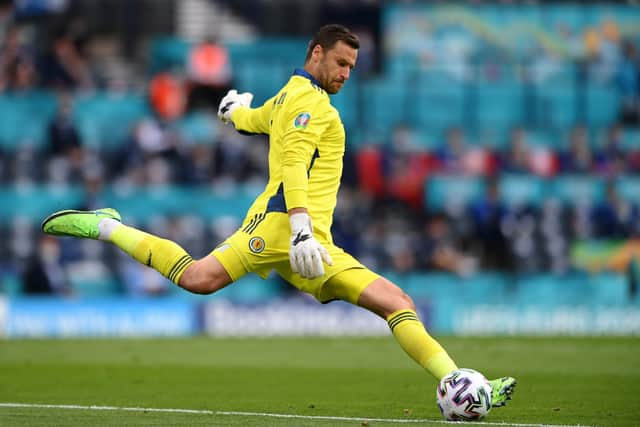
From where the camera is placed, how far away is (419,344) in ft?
27.3

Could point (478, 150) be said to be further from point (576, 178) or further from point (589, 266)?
point (589, 266)

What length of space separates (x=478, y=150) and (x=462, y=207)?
176 cm

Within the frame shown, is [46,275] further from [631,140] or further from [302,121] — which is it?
[302,121]

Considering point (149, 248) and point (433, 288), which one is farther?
point (433, 288)

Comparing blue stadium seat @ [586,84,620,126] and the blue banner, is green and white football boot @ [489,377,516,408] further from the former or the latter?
blue stadium seat @ [586,84,620,126]

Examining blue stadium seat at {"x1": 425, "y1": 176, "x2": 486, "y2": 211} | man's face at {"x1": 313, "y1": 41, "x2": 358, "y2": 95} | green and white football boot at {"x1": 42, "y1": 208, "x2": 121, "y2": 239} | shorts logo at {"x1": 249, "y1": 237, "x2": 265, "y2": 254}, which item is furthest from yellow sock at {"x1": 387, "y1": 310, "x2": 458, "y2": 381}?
blue stadium seat at {"x1": 425, "y1": 176, "x2": 486, "y2": 211}

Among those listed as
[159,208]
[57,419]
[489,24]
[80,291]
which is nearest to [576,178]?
[489,24]

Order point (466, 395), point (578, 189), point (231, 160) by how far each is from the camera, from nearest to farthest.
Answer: point (466, 395)
point (231, 160)
point (578, 189)

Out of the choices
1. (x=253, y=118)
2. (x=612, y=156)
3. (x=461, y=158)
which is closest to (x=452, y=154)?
(x=461, y=158)

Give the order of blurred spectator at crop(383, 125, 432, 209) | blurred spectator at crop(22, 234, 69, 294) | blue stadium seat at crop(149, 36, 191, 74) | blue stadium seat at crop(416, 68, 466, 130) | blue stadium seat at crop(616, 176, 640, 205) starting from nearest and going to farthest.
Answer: blurred spectator at crop(22, 234, 69, 294), blue stadium seat at crop(616, 176, 640, 205), blurred spectator at crop(383, 125, 432, 209), blue stadium seat at crop(149, 36, 191, 74), blue stadium seat at crop(416, 68, 466, 130)

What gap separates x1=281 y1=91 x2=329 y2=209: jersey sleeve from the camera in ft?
27.1

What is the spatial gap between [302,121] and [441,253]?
13835mm

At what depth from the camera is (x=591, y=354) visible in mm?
15781

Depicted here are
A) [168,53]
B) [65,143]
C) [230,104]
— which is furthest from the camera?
[168,53]
